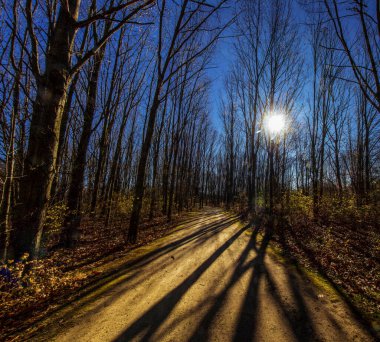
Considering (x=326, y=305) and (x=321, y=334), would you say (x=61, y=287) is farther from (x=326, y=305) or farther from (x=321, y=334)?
(x=326, y=305)

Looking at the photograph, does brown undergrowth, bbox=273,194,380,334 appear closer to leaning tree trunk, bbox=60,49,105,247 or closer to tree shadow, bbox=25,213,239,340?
tree shadow, bbox=25,213,239,340

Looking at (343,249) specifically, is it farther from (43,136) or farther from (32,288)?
(43,136)

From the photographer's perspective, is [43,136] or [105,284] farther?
[105,284]

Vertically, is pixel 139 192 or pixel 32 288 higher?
pixel 139 192

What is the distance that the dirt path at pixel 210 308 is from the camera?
94.4 inches

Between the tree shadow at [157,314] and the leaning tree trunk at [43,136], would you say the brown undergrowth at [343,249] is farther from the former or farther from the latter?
the leaning tree trunk at [43,136]

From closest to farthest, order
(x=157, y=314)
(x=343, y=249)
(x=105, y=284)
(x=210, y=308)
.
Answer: (x=157, y=314) → (x=210, y=308) → (x=105, y=284) → (x=343, y=249)

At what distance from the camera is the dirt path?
7.87ft

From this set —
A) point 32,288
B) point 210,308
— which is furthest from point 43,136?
point 210,308

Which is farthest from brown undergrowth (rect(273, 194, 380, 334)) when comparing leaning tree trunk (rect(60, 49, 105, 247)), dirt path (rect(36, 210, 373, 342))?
leaning tree trunk (rect(60, 49, 105, 247))

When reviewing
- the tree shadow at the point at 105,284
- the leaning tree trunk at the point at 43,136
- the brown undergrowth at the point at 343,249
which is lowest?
the tree shadow at the point at 105,284

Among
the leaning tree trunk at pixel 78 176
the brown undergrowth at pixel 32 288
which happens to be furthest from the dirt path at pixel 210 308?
the leaning tree trunk at pixel 78 176

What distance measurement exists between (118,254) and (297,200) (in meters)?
8.42

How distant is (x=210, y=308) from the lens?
293cm
